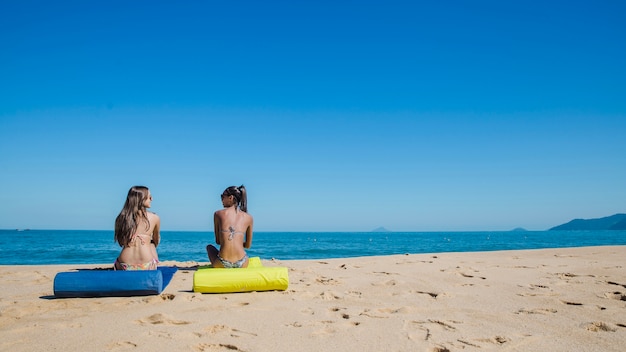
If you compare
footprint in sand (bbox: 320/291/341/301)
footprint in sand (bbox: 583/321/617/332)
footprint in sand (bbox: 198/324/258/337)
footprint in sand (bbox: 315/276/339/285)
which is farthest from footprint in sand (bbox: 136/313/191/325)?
footprint in sand (bbox: 583/321/617/332)

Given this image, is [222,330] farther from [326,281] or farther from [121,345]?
[326,281]

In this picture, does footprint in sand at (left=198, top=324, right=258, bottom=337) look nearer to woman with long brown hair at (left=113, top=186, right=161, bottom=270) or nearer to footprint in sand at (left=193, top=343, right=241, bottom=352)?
footprint in sand at (left=193, top=343, right=241, bottom=352)

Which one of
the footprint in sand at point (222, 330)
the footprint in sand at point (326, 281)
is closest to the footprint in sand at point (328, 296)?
the footprint in sand at point (326, 281)

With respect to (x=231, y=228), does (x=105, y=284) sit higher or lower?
lower

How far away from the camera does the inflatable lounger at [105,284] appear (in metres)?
5.14

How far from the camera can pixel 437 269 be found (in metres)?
8.23

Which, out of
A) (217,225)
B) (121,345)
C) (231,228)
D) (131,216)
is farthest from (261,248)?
(121,345)

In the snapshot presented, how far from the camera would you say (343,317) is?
4.27 m

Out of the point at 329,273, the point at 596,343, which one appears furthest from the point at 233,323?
the point at 329,273

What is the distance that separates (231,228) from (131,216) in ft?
4.96

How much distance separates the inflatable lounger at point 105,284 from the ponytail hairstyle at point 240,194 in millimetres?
1795

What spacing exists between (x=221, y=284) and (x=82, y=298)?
1.86m

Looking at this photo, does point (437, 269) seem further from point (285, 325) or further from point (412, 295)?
point (285, 325)

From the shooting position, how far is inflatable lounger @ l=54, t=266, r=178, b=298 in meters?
5.14
